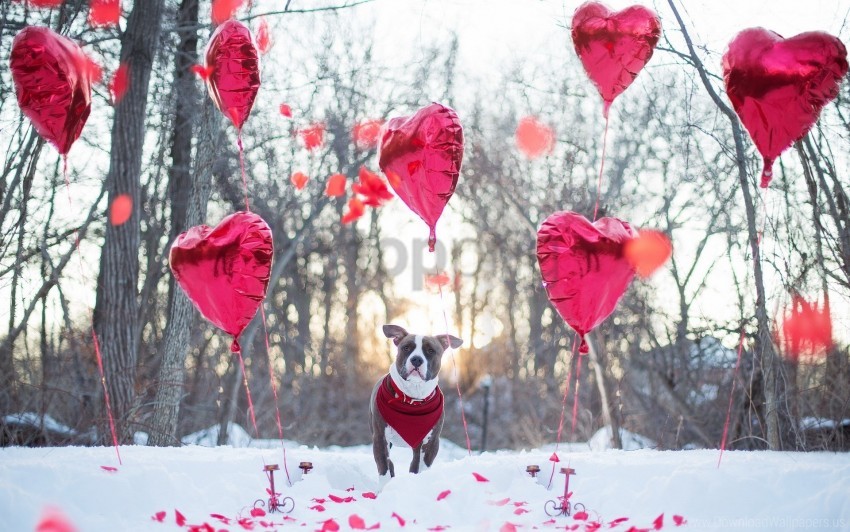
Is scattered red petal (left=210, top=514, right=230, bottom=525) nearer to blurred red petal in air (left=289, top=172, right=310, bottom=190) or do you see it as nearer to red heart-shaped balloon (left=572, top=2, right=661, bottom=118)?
red heart-shaped balloon (left=572, top=2, right=661, bottom=118)

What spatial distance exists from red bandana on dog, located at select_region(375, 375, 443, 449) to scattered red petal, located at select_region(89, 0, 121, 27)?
5.54m

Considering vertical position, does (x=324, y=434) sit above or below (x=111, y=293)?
below

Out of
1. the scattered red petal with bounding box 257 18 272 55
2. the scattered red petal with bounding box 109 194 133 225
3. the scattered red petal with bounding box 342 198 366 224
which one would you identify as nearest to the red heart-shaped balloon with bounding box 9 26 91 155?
the scattered red petal with bounding box 109 194 133 225

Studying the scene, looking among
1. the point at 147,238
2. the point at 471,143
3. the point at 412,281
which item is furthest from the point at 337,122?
the point at 412,281

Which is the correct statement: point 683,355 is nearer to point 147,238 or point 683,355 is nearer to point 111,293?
point 111,293

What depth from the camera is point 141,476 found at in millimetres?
4355

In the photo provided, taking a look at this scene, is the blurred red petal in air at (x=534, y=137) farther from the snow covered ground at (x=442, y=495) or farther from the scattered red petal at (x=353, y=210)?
the snow covered ground at (x=442, y=495)

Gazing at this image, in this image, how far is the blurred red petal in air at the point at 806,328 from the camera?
6387 mm

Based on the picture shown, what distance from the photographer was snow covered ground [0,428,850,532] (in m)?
3.75

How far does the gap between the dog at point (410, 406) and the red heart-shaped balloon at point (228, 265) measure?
1.16 meters

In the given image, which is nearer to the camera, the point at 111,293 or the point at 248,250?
the point at 248,250

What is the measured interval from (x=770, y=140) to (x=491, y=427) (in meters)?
15.2

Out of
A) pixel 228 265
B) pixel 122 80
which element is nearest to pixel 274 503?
pixel 228 265

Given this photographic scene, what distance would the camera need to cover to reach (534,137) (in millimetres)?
13602
